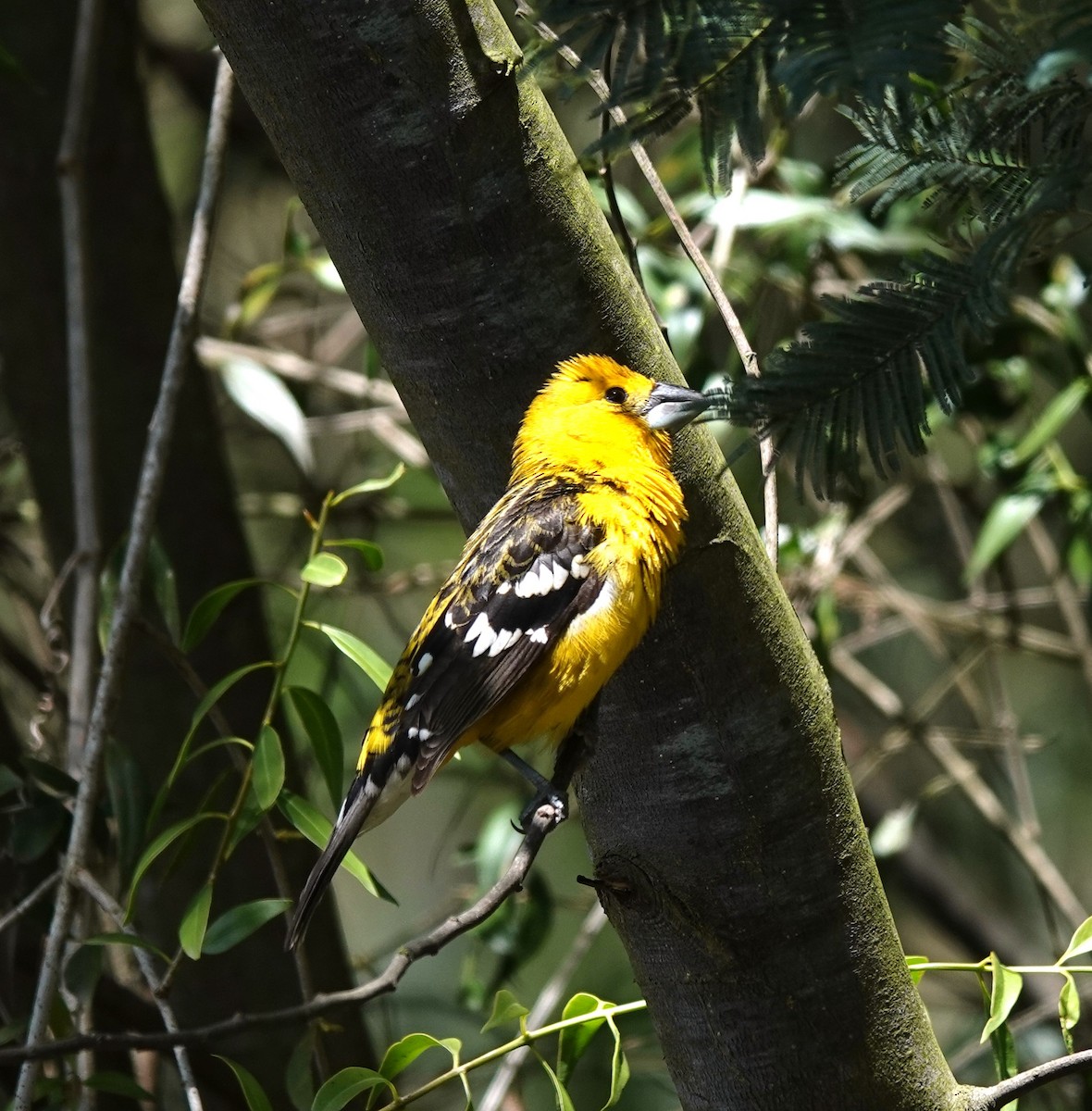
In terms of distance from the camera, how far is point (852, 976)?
167cm

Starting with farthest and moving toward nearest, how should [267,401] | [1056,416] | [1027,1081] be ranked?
[267,401] → [1056,416] → [1027,1081]

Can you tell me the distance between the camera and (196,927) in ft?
5.88

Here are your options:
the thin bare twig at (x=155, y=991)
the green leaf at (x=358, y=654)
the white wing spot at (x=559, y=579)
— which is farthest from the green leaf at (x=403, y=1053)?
the white wing spot at (x=559, y=579)

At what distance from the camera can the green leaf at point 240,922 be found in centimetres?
180

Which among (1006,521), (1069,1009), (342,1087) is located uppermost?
(1006,521)

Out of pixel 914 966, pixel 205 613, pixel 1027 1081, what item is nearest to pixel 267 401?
pixel 205 613

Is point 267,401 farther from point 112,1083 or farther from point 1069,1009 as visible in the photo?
point 1069,1009

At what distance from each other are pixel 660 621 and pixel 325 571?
0.59 meters

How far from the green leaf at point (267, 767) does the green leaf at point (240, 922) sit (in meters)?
0.15

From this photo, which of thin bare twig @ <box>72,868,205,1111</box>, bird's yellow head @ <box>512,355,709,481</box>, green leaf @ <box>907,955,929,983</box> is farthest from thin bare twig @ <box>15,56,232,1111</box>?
green leaf @ <box>907,955,929,983</box>

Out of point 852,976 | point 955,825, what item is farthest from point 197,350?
point 955,825

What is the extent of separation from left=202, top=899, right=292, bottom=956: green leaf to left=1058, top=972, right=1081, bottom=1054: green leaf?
1.10 metres

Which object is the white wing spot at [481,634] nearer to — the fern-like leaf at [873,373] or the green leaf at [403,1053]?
the green leaf at [403,1053]

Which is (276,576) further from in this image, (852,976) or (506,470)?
(852,976)
